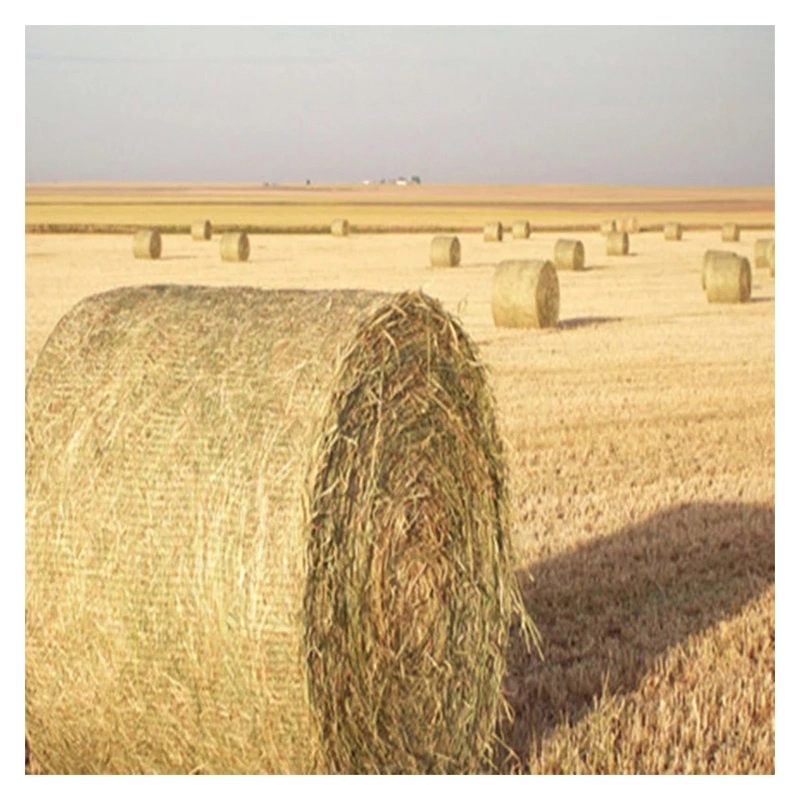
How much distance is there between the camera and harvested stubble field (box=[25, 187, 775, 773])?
575 cm

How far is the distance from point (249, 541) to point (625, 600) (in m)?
3.46

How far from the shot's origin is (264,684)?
448cm

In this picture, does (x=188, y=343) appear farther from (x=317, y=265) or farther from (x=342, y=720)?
(x=317, y=265)

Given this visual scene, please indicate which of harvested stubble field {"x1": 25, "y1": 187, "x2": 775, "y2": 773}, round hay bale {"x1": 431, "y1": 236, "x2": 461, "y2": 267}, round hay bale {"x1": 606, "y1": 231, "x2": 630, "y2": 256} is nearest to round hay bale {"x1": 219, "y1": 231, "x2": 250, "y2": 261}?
round hay bale {"x1": 431, "y1": 236, "x2": 461, "y2": 267}

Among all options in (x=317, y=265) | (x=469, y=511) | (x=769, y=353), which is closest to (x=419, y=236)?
(x=317, y=265)

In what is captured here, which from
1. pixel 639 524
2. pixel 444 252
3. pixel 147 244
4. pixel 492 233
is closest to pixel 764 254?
pixel 444 252

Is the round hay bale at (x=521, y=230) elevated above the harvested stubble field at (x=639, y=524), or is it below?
above

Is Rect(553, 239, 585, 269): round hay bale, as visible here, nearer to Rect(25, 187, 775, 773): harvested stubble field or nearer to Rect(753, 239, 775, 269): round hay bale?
Rect(753, 239, 775, 269): round hay bale

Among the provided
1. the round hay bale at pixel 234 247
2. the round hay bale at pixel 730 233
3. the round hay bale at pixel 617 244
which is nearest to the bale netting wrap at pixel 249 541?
the round hay bale at pixel 234 247

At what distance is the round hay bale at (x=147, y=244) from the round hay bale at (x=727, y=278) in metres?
15.3

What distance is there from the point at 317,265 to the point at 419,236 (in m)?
19.4

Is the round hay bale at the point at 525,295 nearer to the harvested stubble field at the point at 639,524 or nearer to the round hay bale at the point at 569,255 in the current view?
the harvested stubble field at the point at 639,524

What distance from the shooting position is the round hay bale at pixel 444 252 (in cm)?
3127

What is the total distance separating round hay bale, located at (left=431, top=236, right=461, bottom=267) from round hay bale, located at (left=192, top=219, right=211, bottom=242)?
13.7 metres
